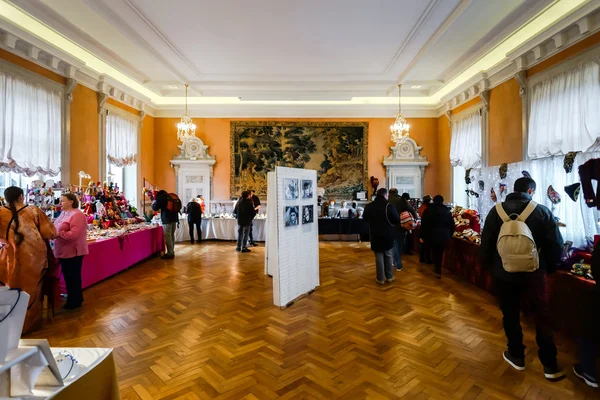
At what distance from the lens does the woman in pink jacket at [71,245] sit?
12.7 feet

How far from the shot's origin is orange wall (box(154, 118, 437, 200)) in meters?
10.2

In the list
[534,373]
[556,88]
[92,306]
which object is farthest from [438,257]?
[92,306]

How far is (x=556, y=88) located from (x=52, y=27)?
840 cm

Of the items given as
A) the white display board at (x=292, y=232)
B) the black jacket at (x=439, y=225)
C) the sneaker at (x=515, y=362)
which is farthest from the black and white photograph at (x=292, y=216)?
the sneaker at (x=515, y=362)

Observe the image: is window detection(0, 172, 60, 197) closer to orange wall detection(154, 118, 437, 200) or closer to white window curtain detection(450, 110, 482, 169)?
orange wall detection(154, 118, 437, 200)

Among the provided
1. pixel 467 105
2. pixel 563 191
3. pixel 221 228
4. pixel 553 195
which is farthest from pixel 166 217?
pixel 467 105

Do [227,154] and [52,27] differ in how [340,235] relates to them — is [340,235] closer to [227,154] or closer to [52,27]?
[227,154]

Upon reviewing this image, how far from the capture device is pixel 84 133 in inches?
267

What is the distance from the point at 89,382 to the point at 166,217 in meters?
5.60

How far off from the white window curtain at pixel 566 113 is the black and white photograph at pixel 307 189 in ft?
13.1

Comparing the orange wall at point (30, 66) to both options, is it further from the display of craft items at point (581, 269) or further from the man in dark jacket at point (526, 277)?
the display of craft items at point (581, 269)

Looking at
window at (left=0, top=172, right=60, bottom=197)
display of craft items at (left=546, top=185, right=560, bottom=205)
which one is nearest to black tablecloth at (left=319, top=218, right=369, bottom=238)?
display of craft items at (left=546, top=185, right=560, bottom=205)

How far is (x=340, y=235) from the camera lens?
9.37 metres

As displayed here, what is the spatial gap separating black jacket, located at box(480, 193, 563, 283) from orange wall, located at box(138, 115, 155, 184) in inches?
370
